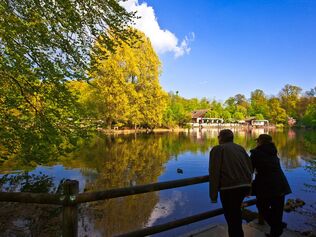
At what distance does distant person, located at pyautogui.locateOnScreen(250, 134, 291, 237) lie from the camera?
15.2 feet

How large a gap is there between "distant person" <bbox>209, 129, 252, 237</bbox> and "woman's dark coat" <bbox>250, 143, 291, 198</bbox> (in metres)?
0.67

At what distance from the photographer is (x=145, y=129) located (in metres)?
61.5

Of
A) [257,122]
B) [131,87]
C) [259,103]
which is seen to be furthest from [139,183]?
[259,103]

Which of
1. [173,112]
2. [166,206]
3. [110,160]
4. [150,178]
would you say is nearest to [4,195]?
[166,206]

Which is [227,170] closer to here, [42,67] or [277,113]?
[42,67]

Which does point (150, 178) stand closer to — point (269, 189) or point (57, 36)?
point (57, 36)

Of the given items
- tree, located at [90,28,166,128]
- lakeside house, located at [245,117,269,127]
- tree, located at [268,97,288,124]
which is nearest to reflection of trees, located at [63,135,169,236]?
tree, located at [90,28,166,128]

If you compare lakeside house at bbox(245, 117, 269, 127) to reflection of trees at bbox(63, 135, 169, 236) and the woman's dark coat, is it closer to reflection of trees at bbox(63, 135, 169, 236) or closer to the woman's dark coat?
reflection of trees at bbox(63, 135, 169, 236)

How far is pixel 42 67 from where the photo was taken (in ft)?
23.7

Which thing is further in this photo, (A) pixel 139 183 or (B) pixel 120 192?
(A) pixel 139 183

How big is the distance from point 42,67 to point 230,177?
5706 millimetres

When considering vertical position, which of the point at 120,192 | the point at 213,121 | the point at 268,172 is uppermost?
the point at 213,121

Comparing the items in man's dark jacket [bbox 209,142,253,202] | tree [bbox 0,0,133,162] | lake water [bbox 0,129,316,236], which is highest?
tree [bbox 0,0,133,162]

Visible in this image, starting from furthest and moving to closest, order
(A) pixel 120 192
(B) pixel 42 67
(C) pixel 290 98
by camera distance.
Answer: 1. (C) pixel 290 98
2. (B) pixel 42 67
3. (A) pixel 120 192
